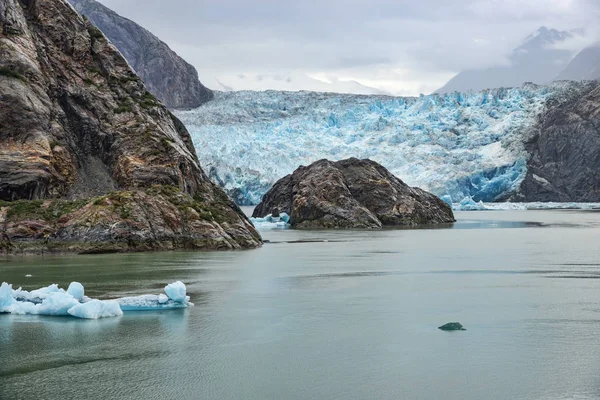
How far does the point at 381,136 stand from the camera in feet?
285

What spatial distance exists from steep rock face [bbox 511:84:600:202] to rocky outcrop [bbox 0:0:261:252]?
5870 centimetres

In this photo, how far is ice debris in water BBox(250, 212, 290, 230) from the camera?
53.3m

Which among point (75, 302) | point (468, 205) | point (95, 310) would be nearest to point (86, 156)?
point (75, 302)

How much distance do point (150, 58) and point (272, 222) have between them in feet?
242

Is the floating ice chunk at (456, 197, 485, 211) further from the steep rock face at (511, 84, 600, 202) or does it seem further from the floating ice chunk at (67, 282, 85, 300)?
the floating ice chunk at (67, 282, 85, 300)

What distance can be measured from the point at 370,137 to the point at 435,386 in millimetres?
77426

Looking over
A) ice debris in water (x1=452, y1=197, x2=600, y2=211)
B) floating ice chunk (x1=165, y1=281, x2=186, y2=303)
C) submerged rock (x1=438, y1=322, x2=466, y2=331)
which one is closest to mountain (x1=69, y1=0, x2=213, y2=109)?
ice debris in water (x1=452, y1=197, x2=600, y2=211)

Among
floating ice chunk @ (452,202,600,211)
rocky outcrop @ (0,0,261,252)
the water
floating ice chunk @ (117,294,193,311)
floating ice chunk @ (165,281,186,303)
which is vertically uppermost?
rocky outcrop @ (0,0,261,252)

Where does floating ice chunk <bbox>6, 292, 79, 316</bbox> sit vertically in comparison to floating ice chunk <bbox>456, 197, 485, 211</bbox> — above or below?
below

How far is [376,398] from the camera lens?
10.5 m

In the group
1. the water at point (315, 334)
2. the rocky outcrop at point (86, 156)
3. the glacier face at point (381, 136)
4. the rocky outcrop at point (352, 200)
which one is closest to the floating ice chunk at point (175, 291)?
the water at point (315, 334)

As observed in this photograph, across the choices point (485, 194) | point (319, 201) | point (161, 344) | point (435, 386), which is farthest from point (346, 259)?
point (485, 194)

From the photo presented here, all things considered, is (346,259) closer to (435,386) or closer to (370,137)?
(435,386)

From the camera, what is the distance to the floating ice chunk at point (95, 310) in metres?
16.0
